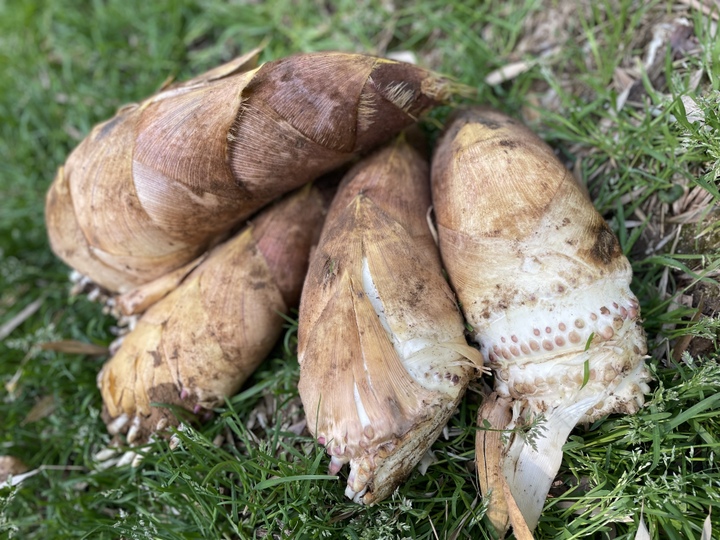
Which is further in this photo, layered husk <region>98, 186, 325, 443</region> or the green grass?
layered husk <region>98, 186, 325, 443</region>

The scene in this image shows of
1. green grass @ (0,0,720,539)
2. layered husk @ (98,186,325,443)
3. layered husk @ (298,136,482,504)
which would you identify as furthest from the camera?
layered husk @ (98,186,325,443)

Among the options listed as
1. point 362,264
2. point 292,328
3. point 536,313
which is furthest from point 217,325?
point 536,313

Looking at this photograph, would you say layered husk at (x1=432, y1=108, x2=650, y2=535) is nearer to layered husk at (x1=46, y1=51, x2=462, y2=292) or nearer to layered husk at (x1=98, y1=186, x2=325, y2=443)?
layered husk at (x1=46, y1=51, x2=462, y2=292)

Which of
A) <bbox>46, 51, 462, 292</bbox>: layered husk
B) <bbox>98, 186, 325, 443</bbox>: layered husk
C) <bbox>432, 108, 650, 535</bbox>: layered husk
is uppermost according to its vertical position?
<bbox>46, 51, 462, 292</bbox>: layered husk

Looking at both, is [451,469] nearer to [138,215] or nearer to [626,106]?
[138,215]

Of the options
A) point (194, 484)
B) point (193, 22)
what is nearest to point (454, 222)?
point (194, 484)

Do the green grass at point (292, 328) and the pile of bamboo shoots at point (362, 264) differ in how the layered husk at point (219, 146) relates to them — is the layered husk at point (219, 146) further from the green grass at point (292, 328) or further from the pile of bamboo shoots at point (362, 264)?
the green grass at point (292, 328)

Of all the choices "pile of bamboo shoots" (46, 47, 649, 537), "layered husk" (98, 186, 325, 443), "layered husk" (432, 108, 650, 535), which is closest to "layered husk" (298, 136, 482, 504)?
"pile of bamboo shoots" (46, 47, 649, 537)

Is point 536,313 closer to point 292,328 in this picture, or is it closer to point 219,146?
point 292,328
